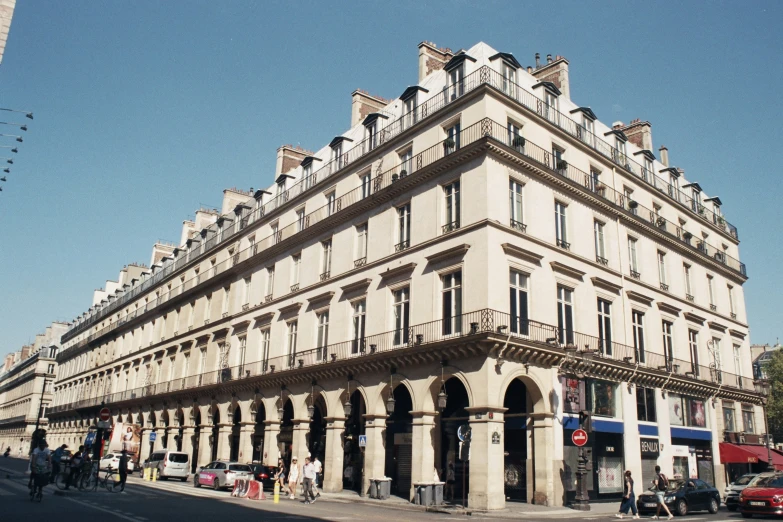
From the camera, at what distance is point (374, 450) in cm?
2725

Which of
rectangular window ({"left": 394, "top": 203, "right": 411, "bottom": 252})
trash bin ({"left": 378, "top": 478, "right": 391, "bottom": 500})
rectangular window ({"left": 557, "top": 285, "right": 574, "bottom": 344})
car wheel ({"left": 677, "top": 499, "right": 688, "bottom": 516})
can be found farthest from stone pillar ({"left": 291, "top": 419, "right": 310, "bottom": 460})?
car wheel ({"left": 677, "top": 499, "right": 688, "bottom": 516})

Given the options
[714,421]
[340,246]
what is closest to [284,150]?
[340,246]

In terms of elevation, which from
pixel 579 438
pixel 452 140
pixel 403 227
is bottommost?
pixel 579 438

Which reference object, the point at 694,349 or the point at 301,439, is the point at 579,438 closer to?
the point at 301,439

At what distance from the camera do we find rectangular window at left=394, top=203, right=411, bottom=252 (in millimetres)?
28745

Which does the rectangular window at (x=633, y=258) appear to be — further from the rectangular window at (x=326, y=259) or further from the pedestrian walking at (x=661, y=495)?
the rectangular window at (x=326, y=259)

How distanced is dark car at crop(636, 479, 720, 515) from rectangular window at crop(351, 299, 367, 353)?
43.9 ft

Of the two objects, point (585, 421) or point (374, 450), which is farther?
point (374, 450)

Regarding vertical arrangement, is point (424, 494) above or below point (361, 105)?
below

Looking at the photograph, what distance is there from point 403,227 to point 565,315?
8233mm

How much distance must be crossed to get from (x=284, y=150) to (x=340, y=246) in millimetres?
14167

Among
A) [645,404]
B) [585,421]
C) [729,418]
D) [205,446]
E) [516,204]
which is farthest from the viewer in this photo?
[205,446]

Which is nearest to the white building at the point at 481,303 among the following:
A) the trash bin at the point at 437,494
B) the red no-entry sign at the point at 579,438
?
the trash bin at the point at 437,494

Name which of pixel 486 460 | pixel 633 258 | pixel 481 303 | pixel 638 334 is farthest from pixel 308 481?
pixel 633 258
